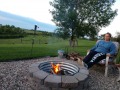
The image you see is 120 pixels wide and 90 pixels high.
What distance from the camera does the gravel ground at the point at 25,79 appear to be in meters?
3.74

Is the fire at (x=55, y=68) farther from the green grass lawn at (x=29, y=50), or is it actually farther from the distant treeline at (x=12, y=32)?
the distant treeline at (x=12, y=32)

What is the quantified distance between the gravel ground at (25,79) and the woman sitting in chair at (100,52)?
1.11 ft

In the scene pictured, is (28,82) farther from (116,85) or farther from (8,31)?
(8,31)

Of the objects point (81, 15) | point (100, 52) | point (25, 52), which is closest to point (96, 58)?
point (100, 52)

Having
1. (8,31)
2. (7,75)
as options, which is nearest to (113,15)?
(7,75)

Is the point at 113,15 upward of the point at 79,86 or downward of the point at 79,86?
upward

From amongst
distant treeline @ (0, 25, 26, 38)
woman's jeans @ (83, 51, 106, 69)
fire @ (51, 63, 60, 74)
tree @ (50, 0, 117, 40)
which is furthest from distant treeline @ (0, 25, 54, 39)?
fire @ (51, 63, 60, 74)

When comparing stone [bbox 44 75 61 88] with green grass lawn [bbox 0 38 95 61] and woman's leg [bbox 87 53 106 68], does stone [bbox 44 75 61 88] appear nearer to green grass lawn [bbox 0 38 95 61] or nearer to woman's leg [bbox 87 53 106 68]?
woman's leg [bbox 87 53 106 68]

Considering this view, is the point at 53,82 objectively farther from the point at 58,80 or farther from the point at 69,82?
A: the point at 69,82

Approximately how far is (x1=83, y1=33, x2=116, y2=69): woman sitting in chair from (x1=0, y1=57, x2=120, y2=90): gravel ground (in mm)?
337

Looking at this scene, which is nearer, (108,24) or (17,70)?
(17,70)

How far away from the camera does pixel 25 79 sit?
13.4 ft

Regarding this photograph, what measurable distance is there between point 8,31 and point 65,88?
24.7 meters

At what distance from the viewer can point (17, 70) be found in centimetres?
465
